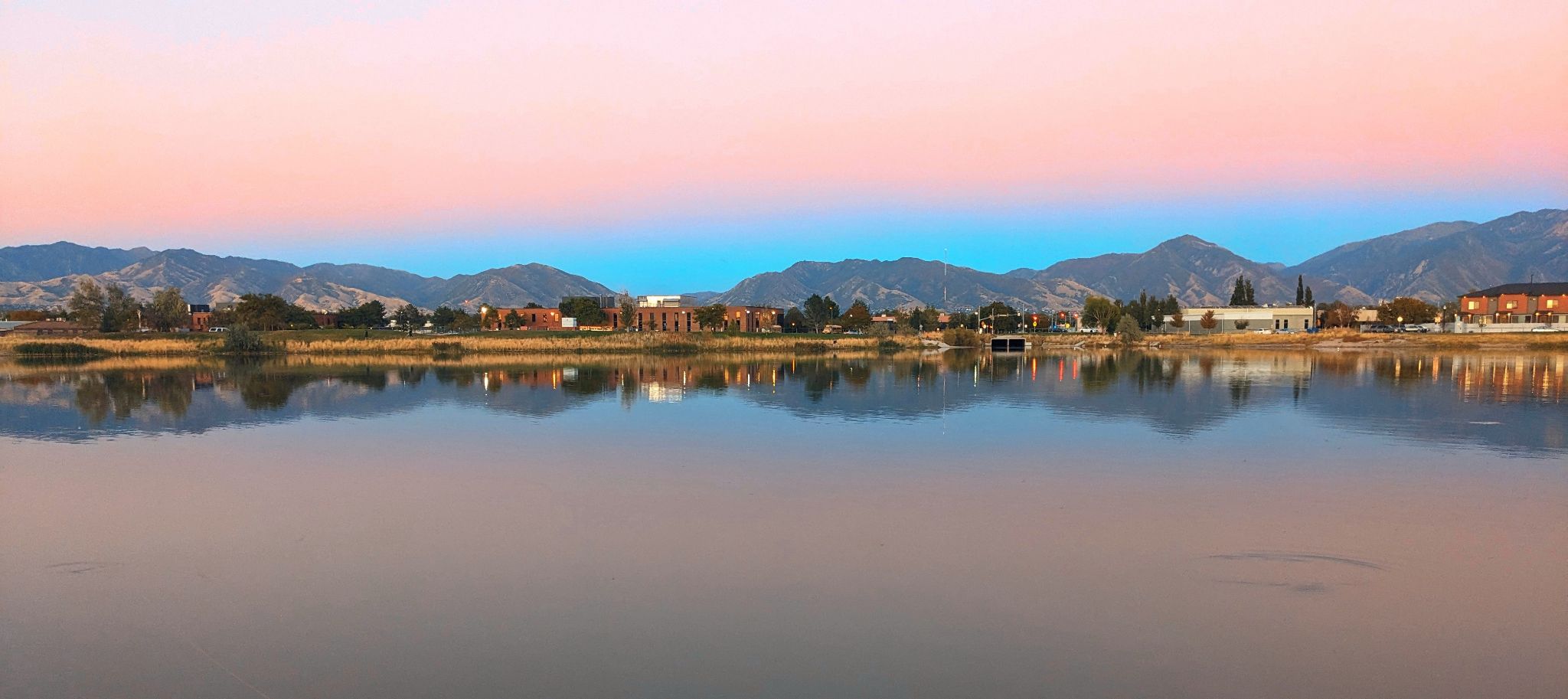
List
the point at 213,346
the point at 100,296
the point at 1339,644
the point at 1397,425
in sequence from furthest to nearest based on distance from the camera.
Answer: the point at 100,296 < the point at 213,346 < the point at 1397,425 < the point at 1339,644

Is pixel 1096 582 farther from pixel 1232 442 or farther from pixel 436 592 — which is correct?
pixel 1232 442

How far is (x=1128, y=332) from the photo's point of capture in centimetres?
10938

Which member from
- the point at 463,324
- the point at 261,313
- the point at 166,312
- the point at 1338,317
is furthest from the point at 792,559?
the point at 1338,317

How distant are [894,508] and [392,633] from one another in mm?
7777

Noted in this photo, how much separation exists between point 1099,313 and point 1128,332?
107 feet

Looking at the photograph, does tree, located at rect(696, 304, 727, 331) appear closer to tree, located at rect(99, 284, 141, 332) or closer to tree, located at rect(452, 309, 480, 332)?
tree, located at rect(452, 309, 480, 332)

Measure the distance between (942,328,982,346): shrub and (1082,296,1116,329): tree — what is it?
2957cm

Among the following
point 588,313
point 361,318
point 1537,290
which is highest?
point 1537,290

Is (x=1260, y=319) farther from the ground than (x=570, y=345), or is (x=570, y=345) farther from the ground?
(x=1260, y=319)

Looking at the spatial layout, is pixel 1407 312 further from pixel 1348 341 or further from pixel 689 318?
pixel 689 318

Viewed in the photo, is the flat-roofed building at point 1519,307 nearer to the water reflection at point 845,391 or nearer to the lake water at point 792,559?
the water reflection at point 845,391

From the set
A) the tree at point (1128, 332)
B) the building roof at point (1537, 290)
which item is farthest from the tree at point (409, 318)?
the building roof at point (1537, 290)

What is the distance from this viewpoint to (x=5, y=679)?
7.61 metres

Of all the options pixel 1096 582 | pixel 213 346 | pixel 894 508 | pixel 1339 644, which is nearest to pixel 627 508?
pixel 894 508
